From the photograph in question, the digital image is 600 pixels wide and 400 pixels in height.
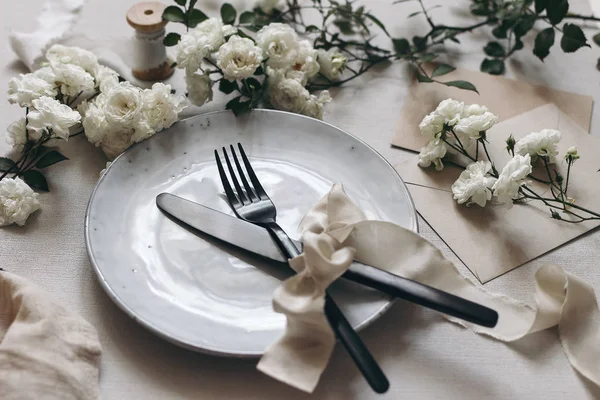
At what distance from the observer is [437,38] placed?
3.30 ft

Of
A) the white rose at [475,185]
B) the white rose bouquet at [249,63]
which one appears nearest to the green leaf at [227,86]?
the white rose bouquet at [249,63]

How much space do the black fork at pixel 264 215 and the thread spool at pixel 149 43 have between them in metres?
0.24

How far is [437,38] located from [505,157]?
0.32m

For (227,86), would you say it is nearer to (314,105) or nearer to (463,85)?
(314,105)

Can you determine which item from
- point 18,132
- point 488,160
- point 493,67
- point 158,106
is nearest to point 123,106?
point 158,106

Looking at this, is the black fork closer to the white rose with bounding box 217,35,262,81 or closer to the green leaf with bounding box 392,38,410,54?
the white rose with bounding box 217,35,262,81

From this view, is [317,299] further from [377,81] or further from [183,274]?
[377,81]

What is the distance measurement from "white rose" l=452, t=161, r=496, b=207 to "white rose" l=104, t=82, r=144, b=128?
15.4 inches

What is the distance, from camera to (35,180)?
0.72m

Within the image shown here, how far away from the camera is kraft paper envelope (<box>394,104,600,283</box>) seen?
0.67 meters

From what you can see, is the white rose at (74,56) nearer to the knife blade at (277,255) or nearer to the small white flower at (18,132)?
the small white flower at (18,132)

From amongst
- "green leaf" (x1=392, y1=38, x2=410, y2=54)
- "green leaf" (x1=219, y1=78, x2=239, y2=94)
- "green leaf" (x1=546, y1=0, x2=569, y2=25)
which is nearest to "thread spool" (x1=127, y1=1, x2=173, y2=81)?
"green leaf" (x1=219, y1=78, x2=239, y2=94)

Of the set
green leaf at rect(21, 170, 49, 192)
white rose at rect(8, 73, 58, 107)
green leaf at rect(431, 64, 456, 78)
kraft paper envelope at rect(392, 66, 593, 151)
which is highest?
white rose at rect(8, 73, 58, 107)

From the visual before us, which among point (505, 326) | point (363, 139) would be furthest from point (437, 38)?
point (505, 326)
